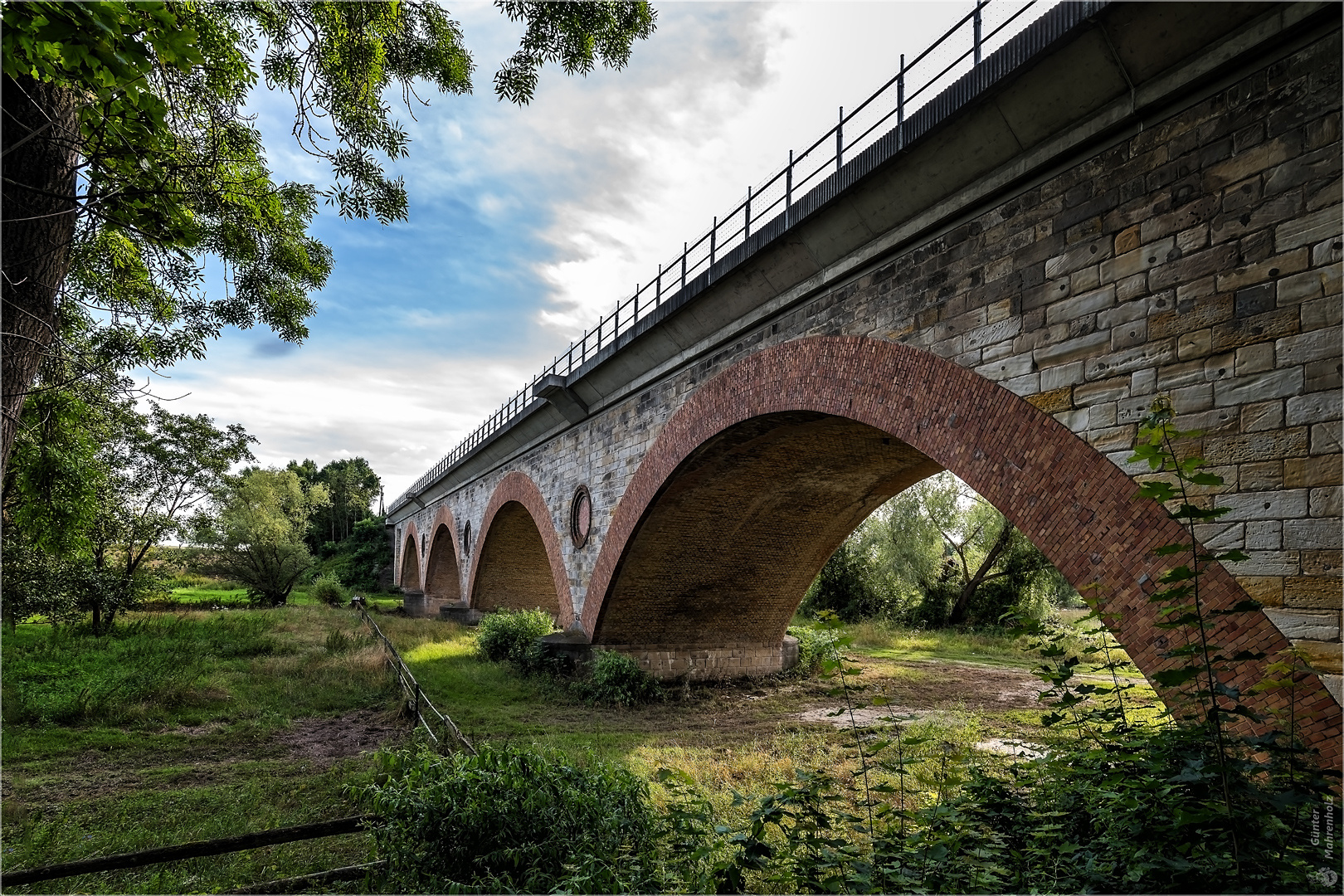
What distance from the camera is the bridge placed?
376 cm

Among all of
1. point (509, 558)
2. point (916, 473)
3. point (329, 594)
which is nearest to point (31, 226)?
point (916, 473)

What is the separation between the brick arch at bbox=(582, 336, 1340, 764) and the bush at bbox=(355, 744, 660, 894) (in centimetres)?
328

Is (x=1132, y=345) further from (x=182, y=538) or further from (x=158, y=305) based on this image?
(x=182, y=538)

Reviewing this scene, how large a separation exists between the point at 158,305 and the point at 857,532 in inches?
881

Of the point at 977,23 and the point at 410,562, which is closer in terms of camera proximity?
the point at 977,23

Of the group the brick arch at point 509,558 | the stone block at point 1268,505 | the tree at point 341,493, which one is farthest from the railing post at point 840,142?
the tree at point 341,493

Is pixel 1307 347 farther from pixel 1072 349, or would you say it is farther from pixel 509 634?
pixel 509 634

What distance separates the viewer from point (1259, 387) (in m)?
3.93

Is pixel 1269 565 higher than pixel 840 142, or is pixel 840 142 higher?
pixel 840 142

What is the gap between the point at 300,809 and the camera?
19.4ft

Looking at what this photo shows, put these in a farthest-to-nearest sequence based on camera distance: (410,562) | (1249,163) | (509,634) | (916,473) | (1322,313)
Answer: (410,562) < (509,634) < (916,473) < (1249,163) < (1322,313)

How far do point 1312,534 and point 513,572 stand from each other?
2123 cm

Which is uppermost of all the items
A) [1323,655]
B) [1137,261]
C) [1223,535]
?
[1137,261]

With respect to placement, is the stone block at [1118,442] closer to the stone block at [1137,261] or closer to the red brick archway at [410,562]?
the stone block at [1137,261]
